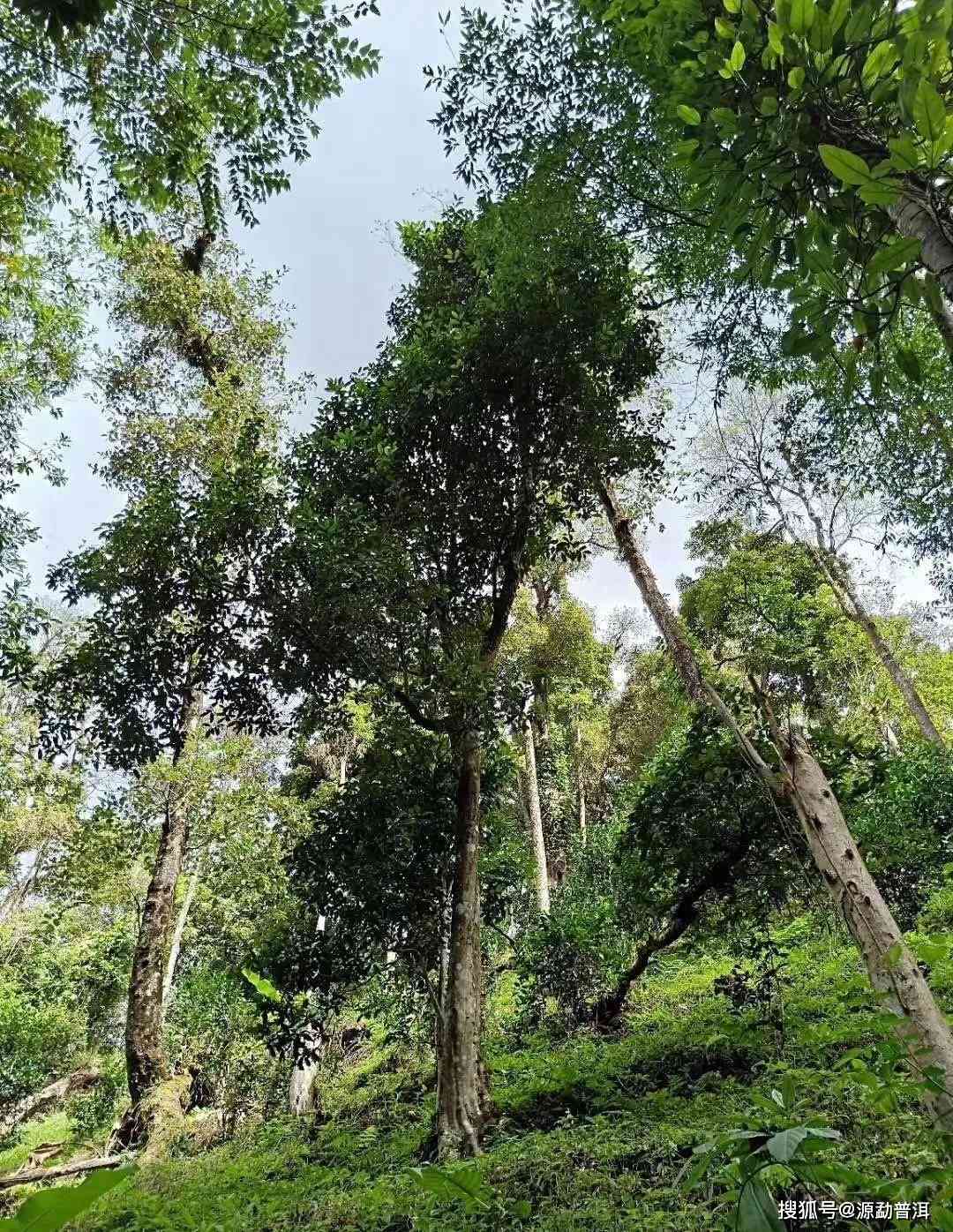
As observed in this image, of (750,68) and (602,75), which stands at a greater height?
(602,75)

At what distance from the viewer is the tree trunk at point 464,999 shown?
477cm

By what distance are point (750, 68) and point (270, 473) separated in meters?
4.63

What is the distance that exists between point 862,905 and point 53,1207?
Answer: 294cm

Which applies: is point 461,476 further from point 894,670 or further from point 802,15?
point 894,670

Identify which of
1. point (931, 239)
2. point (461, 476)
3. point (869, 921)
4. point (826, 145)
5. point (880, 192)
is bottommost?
point (869, 921)

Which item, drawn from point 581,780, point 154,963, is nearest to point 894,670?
point 581,780

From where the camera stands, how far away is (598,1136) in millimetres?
3816

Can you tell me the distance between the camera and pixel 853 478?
10.7m

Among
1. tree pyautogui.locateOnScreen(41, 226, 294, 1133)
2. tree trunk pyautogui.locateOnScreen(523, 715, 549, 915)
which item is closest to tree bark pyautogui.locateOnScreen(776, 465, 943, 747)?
tree trunk pyautogui.locateOnScreen(523, 715, 549, 915)

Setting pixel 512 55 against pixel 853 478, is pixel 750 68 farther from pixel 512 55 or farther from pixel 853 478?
pixel 853 478

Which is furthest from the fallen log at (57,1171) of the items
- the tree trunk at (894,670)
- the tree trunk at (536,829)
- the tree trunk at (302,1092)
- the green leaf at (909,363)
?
the tree trunk at (894,670)

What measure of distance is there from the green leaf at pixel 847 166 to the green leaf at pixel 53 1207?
194 centimetres

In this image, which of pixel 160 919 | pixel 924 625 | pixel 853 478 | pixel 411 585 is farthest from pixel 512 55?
Answer: pixel 924 625

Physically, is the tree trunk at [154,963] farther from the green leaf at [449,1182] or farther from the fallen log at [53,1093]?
the fallen log at [53,1093]
